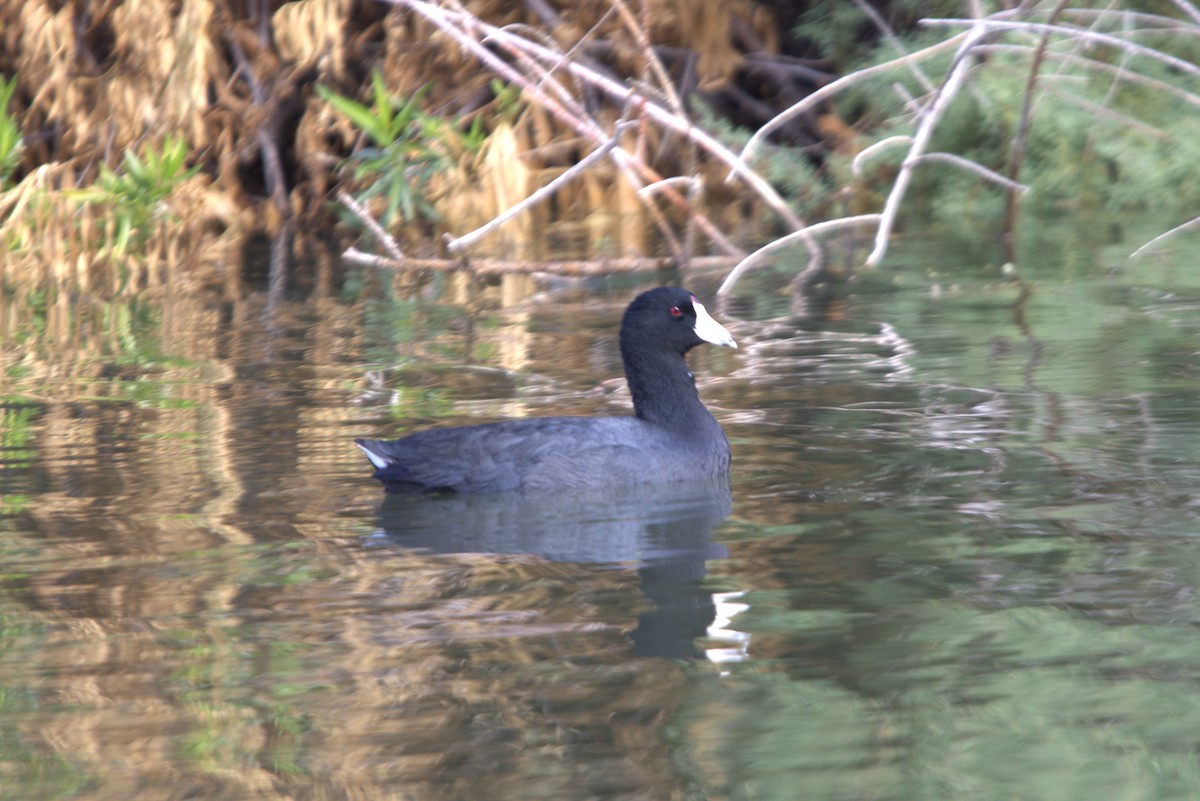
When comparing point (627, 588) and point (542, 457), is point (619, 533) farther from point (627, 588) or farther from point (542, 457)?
point (627, 588)

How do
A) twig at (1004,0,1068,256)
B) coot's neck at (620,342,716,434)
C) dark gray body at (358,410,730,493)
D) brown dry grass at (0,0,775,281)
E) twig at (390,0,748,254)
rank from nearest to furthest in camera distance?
dark gray body at (358,410,730,493) → coot's neck at (620,342,716,434) → twig at (390,0,748,254) → twig at (1004,0,1068,256) → brown dry grass at (0,0,775,281)

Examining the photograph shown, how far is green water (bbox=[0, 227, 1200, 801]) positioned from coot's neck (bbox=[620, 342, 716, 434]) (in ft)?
1.05

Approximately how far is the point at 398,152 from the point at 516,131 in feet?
4.49

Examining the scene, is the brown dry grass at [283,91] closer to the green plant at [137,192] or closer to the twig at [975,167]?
the green plant at [137,192]

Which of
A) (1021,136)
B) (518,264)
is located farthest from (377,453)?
(1021,136)

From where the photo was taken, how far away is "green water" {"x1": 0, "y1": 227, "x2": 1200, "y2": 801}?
147 inches

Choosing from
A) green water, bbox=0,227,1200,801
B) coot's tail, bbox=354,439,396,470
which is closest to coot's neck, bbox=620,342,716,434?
green water, bbox=0,227,1200,801

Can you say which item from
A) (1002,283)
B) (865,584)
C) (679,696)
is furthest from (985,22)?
(679,696)

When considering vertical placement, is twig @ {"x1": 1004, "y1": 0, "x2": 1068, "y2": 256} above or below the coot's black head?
above

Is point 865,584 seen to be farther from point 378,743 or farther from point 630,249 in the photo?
point 630,249

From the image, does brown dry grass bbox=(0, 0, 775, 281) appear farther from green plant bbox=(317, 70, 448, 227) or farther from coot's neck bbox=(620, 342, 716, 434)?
coot's neck bbox=(620, 342, 716, 434)

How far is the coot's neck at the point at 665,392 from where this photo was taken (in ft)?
21.7

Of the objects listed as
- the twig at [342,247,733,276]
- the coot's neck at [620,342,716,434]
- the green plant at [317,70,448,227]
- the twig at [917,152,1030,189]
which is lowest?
the coot's neck at [620,342,716,434]

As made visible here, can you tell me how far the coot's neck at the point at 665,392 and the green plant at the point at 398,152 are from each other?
7145 millimetres
